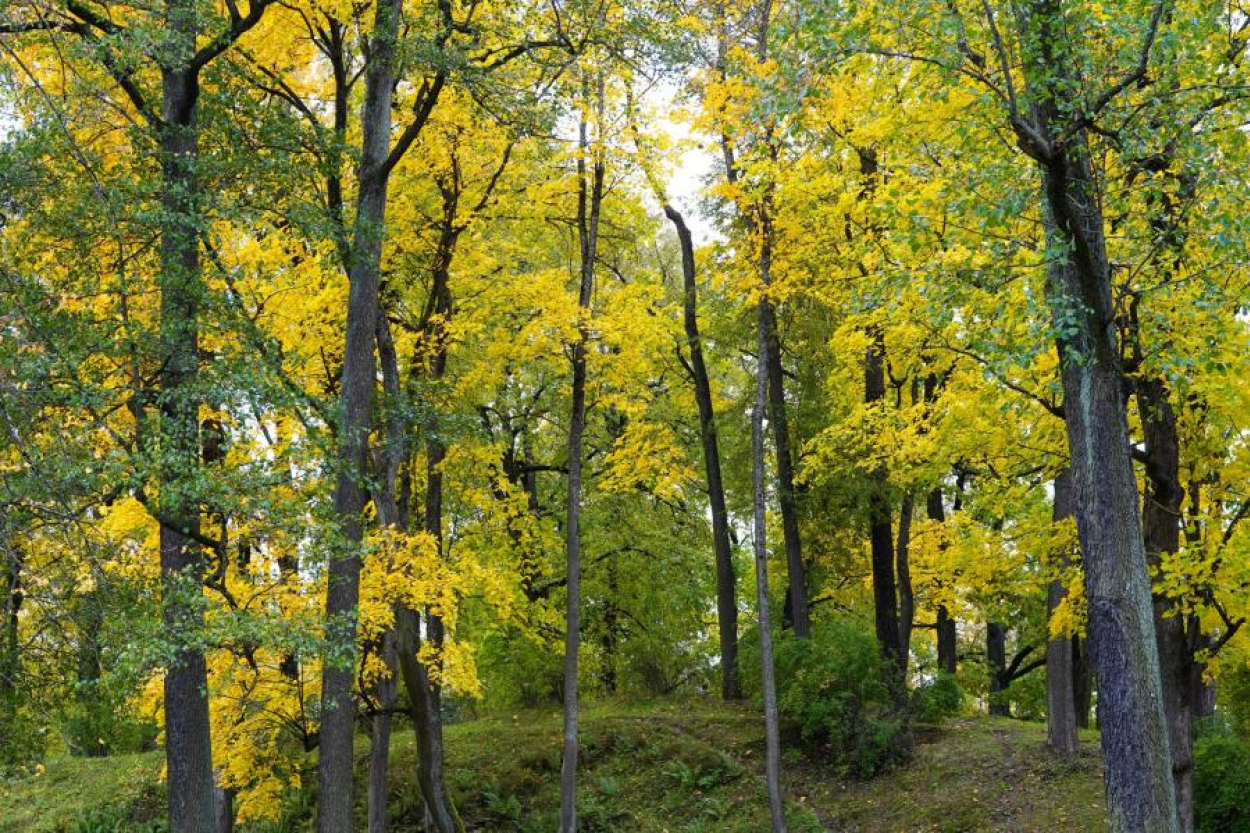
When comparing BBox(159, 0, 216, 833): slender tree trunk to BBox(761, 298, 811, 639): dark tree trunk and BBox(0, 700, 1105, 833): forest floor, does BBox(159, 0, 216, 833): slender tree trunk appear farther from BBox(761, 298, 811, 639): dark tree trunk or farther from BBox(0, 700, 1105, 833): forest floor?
A: BBox(761, 298, 811, 639): dark tree trunk

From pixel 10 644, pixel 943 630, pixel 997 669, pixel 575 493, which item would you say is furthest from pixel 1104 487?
pixel 997 669

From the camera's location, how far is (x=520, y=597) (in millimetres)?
17156

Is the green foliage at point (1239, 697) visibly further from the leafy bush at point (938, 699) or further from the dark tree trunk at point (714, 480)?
the dark tree trunk at point (714, 480)

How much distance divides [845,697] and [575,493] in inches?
190

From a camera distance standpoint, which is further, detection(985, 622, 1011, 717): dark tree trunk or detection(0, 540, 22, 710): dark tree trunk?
detection(985, 622, 1011, 717): dark tree trunk

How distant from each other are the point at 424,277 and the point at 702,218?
16.3 feet

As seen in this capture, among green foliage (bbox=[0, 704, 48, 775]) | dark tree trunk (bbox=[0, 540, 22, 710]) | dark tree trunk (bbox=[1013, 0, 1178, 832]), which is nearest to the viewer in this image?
dark tree trunk (bbox=[1013, 0, 1178, 832])

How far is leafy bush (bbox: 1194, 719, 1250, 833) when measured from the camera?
10.1 metres

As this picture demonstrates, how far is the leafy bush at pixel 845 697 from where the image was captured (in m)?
14.6

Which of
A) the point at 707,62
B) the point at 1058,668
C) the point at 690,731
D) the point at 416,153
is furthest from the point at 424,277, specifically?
the point at 1058,668

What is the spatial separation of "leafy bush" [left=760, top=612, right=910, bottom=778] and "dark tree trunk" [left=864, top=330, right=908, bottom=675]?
230mm

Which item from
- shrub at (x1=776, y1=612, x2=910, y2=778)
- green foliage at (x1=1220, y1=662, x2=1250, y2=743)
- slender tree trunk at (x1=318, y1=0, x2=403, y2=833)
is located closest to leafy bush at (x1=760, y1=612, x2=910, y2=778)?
shrub at (x1=776, y1=612, x2=910, y2=778)

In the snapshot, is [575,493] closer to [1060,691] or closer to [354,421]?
[354,421]

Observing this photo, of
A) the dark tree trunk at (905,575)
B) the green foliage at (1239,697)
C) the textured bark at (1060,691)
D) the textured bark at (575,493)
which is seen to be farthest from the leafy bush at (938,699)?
the textured bark at (575,493)
